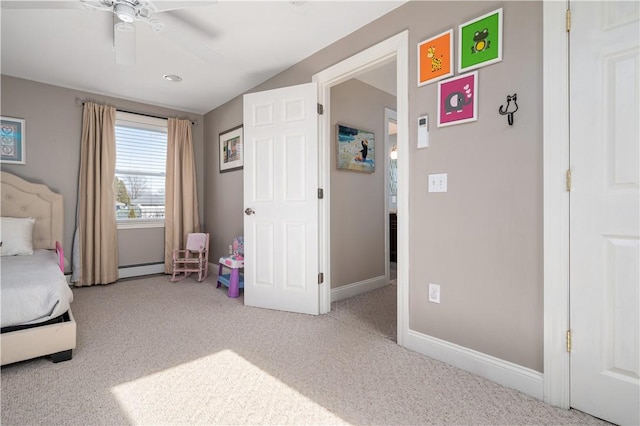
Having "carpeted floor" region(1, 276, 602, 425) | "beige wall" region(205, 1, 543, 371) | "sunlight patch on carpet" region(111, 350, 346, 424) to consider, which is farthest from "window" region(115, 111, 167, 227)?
"beige wall" region(205, 1, 543, 371)

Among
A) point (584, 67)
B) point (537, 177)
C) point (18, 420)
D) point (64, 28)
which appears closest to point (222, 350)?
point (18, 420)

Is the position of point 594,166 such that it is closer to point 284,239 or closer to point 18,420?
point 284,239

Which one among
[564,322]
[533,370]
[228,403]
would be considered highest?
[564,322]

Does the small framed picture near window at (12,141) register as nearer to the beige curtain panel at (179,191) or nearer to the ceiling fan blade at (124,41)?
the beige curtain panel at (179,191)

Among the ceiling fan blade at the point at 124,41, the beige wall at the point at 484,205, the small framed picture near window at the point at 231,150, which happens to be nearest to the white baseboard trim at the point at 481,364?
the beige wall at the point at 484,205

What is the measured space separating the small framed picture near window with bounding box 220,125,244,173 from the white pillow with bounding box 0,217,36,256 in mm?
2174

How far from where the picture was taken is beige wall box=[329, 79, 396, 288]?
10.9ft

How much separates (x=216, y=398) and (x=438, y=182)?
178 centimetres

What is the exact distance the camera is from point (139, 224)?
4.33m

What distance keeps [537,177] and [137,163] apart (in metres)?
4.60

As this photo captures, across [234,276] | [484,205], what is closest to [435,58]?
[484,205]

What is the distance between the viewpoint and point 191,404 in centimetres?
155

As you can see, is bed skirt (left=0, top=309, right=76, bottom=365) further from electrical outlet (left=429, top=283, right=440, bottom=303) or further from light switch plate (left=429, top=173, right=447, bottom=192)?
light switch plate (left=429, top=173, right=447, bottom=192)

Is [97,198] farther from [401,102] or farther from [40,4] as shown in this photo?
[401,102]
